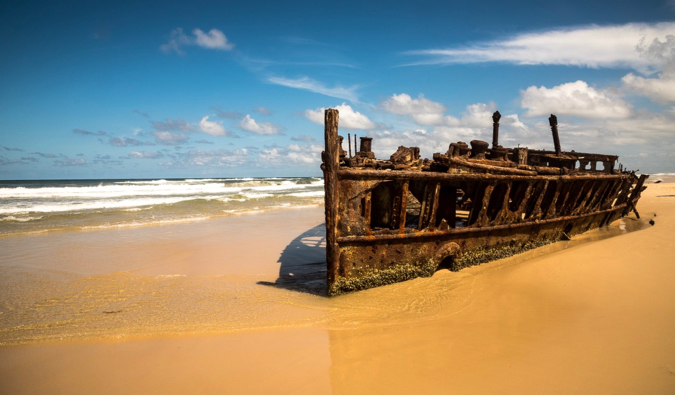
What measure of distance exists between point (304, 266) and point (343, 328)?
342 centimetres

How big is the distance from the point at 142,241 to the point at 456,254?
9.15 m

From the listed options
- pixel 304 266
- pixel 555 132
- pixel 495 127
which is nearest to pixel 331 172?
pixel 304 266

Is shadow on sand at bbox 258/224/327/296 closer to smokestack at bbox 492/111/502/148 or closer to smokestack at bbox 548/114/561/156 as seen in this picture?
smokestack at bbox 492/111/502/148

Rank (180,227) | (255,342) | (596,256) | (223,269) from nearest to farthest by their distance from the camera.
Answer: (255,342) < (596,256) < (223,269) < (180,227)

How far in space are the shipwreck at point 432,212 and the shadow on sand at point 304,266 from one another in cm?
102

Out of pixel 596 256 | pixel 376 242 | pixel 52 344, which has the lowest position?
pixel 52 344

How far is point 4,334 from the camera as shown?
450 centimetres

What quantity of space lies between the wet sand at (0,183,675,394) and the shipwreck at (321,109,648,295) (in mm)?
382

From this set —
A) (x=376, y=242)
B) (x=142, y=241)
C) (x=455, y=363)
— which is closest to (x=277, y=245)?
(x=142, y=241)

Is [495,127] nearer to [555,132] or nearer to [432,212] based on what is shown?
[555,132]

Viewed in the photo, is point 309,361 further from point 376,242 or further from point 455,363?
point 376,242

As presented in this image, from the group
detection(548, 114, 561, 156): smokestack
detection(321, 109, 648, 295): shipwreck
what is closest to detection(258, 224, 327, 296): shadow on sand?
detection(321, 109, 648, 295): shipwreck

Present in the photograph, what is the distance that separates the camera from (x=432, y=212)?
19.2ft

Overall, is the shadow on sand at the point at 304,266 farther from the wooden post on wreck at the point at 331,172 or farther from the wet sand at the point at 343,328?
the wooden post on wreck at the point at 331,172
